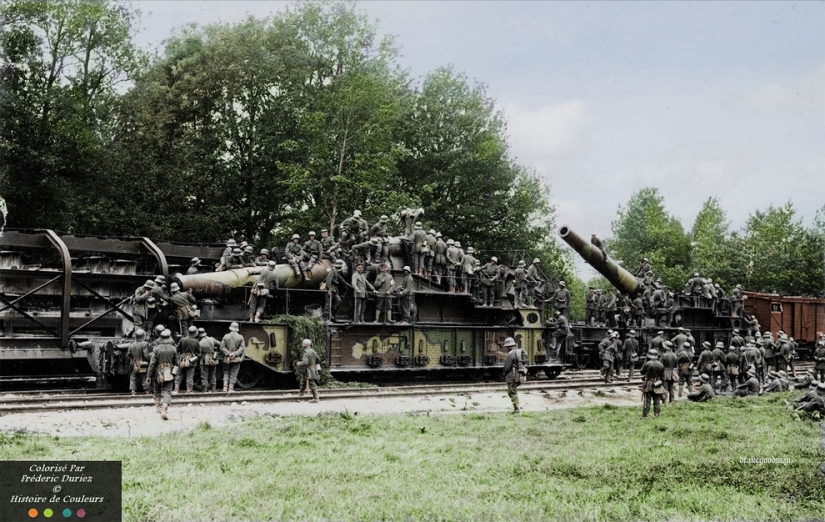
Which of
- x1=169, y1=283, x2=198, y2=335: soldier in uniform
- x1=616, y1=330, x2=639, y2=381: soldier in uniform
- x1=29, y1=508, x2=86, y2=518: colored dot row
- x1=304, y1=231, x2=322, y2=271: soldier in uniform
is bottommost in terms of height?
x1=29, y1=508, x2=86, y2=518: colored dot row

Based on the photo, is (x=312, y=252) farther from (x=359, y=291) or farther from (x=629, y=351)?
(x=629, y=351)

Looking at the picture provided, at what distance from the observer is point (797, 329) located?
31078 mm

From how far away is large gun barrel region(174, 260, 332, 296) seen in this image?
55.2ft

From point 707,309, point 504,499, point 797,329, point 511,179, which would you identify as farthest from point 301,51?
point 504,499

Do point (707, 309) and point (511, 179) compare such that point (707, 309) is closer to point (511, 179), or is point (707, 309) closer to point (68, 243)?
point (511, 179)

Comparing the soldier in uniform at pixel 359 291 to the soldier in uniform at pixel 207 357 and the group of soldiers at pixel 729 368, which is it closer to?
the soldier in uniform at pixel 207 357

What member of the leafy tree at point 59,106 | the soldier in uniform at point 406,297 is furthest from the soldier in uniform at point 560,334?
the leafy tree at point 59,106

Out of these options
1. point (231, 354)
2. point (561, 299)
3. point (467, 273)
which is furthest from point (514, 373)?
point (561, 299)

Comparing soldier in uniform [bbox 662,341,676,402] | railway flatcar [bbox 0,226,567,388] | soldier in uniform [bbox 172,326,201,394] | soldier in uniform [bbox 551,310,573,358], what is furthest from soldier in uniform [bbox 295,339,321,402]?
soldier in uniform [bbox 551,310,573,358]

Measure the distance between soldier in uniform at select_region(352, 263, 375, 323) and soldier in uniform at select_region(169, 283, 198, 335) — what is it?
3960 mm

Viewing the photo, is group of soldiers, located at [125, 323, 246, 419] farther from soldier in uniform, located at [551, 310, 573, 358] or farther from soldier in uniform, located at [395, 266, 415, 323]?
soldier in uniform, located at [551, 310, 573, 358]

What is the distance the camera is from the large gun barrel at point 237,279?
55.2 ft
